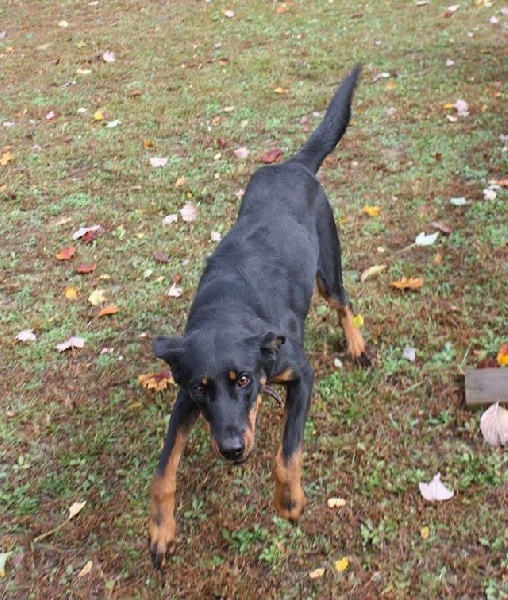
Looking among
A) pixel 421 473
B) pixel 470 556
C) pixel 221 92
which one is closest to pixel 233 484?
pixel 421 473

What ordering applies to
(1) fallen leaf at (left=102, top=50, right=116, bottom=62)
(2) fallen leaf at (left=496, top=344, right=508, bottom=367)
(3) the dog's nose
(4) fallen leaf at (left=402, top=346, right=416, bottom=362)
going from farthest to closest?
(1) fallen leaf at (left=102, top=50, right=116, bottom=62) → (4) fallen leaf at (left=402, top=346, right=416, bottom=362) → (2) fallen leaf at (left=496, top=344, right=508, bottom=367) → (3) the dog's nose

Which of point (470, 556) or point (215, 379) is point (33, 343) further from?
point (470, 556)

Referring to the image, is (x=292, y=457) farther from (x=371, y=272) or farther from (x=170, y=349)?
(x=371, y=272)

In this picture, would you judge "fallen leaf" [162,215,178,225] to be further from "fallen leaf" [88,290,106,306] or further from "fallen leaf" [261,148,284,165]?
"fallen leaf" [261,148,284,165]

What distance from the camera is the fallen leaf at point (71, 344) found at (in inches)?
185

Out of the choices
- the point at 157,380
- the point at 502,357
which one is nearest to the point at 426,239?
the point at 502,357

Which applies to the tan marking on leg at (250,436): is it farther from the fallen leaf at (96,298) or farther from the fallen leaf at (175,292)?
the fallen leaf at (96,298)

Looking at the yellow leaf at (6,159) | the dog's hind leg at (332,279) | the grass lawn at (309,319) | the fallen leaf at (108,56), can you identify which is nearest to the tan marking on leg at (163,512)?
the grass lawn at (309,319)

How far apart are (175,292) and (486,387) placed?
2.24 metres

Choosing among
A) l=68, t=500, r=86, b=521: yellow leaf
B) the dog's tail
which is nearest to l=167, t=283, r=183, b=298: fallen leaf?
the dog's tail

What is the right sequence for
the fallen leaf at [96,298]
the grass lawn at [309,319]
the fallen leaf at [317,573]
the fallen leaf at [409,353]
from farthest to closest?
the fallen leaf at [96,298] < the fallen leaf at [409,353] < the grass lawn at [309,319] < the fallen leaf at [317,573]

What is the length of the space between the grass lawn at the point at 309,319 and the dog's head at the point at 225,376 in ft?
2.35

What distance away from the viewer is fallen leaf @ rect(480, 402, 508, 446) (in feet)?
11.6

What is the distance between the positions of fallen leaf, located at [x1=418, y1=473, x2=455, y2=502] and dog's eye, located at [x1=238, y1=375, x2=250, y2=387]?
1070 mm
